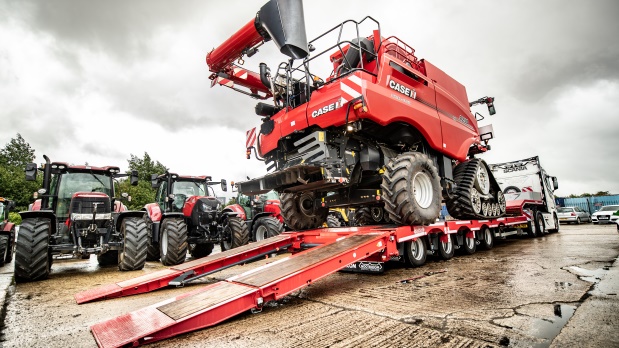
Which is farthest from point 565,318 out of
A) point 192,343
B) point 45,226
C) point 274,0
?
point 45,226

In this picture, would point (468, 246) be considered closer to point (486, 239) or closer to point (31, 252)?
point (486, 239)

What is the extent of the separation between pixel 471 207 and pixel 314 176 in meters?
3.74

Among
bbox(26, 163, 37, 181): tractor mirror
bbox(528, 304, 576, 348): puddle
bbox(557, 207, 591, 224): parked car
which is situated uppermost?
bbox(26, 163, 37, 181): tractor mirror

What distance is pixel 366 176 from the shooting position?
18.0 feet

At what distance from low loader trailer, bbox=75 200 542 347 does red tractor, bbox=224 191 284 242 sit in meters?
3.03

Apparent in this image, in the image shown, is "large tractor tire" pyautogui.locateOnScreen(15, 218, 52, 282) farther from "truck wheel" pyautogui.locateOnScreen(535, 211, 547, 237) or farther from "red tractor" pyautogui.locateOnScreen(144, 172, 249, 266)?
"truck wheel" pyautogui.locateOnScreen(535, 211, 547, 237)

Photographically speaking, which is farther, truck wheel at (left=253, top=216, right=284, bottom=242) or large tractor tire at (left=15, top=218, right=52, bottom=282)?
truck wheel at (left=253, top=216, right=284, bottom=242)

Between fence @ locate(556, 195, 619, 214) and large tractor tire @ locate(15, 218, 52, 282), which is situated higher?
fence @ locate(556, 195, 619, 214)

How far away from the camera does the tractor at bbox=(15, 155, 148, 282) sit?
5.40 m

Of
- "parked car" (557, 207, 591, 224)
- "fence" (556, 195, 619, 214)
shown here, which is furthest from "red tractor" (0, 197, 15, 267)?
"fence" (556, 195, 619, 214)

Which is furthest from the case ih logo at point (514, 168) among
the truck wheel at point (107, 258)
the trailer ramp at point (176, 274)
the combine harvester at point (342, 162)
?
the truck wheel at point (107, 258)

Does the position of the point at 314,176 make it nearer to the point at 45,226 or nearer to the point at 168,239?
the point at 168,239

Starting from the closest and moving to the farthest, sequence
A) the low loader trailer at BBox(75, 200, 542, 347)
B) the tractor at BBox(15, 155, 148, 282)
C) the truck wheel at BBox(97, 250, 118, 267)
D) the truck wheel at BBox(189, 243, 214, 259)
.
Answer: the low loader trailer at BBox(75, 200, 542, 347)
the tractor at BBox(15, 155, 148, 282)
the truck wheel at BBox(97, 250, 118, 267)
the truck wheel at BBox(189, 243, 214, 259)

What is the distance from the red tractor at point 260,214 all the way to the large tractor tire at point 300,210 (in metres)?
1.73
